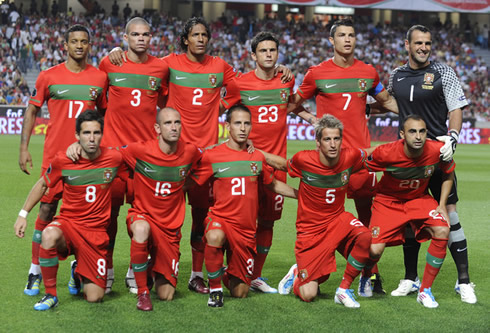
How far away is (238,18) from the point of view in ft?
128

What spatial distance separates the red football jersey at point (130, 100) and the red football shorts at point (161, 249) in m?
0.84

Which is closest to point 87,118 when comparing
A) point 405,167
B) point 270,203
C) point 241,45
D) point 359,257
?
point 270,203

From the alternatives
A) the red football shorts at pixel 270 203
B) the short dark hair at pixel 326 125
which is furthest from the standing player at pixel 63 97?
the short dark hair at pixel 326 125

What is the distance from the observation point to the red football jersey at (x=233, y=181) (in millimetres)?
5734

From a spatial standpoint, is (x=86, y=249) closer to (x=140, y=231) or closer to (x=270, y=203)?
(x=140, y=231)

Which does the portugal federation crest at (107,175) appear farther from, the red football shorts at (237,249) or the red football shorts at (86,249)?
the red football shorts at (237,249)

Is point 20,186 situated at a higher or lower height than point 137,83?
lower

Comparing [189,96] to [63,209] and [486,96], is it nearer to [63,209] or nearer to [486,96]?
[63,209]

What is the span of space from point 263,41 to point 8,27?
1180 inches

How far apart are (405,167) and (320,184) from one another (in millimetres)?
748

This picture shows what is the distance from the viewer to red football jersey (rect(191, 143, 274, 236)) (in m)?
5.73

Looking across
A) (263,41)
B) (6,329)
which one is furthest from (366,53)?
(6,329)

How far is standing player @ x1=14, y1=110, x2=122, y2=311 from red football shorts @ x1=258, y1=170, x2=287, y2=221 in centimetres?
144

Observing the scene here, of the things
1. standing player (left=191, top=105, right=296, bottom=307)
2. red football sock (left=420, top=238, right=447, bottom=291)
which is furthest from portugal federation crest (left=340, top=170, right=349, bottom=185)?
red football sock (left=420, top=238, right=447, bottom=291)
